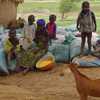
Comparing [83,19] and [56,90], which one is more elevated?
[83,19]

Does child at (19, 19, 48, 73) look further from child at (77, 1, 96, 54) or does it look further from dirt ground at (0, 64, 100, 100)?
child at (77, 1, 96, 54)

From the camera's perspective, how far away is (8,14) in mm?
14289

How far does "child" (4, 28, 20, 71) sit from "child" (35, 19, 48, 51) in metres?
0.51

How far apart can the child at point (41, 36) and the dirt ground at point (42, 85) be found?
0.60 meters

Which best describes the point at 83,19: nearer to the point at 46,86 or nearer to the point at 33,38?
the point at 33,38

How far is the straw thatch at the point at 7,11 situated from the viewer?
45.3 feet

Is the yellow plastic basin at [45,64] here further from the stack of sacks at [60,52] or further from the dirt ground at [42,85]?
the stack of sacks at [60,52]

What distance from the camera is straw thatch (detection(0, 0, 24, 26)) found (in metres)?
13.8

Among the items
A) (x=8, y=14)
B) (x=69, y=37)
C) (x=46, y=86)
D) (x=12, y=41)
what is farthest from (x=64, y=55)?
(x=8, y=14)

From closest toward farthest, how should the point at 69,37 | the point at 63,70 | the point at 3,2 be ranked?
the point at 63,70 < the point at 69,37 < the point at 3,2

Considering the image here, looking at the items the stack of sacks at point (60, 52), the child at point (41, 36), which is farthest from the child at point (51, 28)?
the child at point (41, 36)

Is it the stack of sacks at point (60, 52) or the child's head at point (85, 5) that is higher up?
the child's head at point (85, 5)

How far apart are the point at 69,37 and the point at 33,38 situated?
134 centimetres

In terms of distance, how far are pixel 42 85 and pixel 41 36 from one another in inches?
77.4
